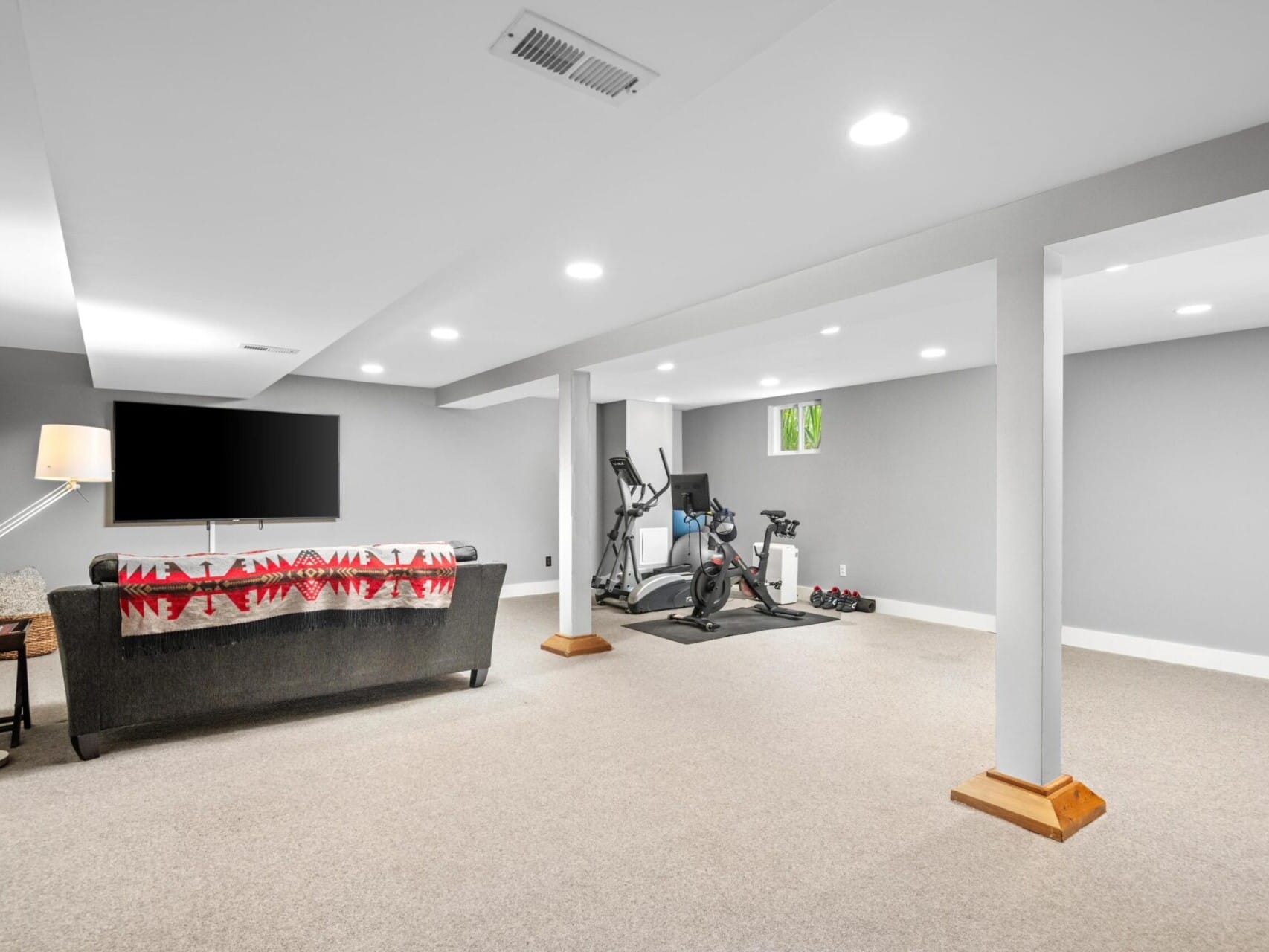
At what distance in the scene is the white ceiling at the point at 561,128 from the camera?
1.46m

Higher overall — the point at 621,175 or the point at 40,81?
the point at 621,175

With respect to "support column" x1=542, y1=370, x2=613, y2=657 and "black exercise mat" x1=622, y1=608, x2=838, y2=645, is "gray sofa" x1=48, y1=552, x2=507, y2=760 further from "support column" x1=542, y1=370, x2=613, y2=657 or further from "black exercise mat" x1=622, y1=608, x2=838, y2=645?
"black exercise mat" x1=622, y1=608, x2=838, y2=645

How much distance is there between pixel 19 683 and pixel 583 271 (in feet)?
10.6

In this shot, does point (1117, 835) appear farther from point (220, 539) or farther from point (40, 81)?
point (220, 539)

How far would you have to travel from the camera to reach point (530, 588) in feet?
26.3

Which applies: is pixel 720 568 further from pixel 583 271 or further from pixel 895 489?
pixel 583 271

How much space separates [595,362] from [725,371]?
171cm

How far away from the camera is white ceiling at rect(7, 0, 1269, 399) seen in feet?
4.80

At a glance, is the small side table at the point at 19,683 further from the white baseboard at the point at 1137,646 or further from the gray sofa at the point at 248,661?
the white baseboard at the point at 1137,646

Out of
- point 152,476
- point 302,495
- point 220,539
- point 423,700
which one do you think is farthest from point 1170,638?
point 152,476

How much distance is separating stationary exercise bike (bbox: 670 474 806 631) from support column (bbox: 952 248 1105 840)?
348 cm

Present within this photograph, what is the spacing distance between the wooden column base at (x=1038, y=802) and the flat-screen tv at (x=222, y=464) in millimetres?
6111

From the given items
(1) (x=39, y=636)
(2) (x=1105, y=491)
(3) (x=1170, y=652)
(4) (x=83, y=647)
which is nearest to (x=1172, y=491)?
(2) (x=1105, y=491)

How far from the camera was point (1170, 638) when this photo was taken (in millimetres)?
4992
